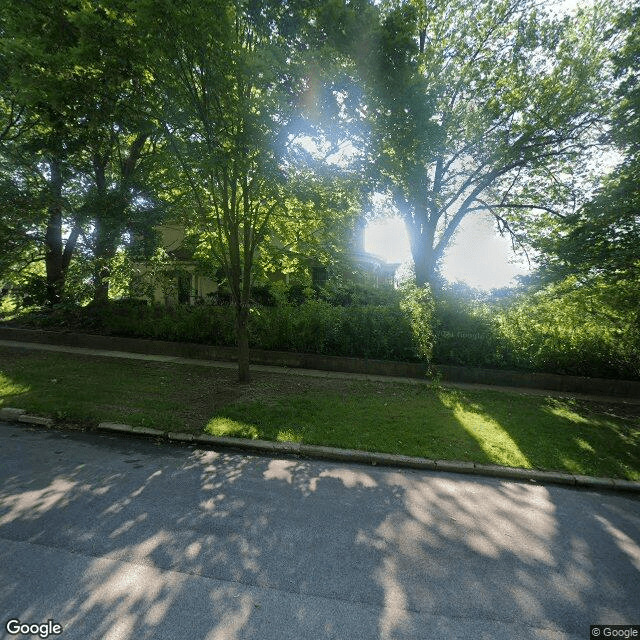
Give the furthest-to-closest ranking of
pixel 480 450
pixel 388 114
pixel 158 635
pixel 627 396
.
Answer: pixel 627 396
pixel 388 114
pixel 480 450
pixel 158 635

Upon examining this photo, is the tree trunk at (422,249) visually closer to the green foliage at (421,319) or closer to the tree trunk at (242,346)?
the green foliage at (421,319)

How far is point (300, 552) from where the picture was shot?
3404 mm

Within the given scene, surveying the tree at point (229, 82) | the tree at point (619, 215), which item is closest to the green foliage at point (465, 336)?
the tree at point (619, 215)

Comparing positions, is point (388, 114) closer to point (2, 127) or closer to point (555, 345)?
point (555, 345)

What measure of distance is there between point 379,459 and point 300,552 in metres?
2.35

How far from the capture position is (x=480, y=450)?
5.79 m

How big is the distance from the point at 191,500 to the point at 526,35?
66.5 feet

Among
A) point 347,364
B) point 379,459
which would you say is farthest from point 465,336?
point 379,459

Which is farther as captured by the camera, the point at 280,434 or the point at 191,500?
the point at 280,434

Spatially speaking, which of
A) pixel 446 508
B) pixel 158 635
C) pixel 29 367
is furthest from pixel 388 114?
pixel 29 367

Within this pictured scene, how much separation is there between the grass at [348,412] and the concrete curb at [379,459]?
0.16m

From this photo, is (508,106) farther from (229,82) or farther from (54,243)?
(54,243)

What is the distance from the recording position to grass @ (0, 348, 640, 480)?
5863 millimetres

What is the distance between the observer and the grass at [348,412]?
19.2 ft
